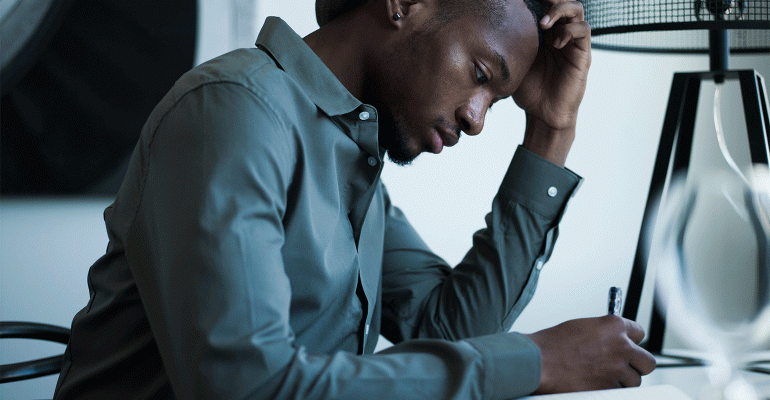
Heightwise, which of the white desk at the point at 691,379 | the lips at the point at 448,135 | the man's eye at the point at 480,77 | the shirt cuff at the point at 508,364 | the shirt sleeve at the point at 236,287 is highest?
the man's eye at the point at 480,77

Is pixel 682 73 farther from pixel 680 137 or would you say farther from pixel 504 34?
pixel 504 34

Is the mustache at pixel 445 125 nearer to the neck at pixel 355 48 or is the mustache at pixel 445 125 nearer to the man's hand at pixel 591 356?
the neck at pixel 355 48

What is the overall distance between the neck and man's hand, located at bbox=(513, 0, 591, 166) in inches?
12.6

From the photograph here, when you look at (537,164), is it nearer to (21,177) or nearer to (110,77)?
(110,77)

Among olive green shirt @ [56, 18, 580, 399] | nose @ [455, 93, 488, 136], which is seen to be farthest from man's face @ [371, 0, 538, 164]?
olive green shirt @ [56, 18, 580, 399]

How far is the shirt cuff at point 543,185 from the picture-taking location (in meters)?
1.04

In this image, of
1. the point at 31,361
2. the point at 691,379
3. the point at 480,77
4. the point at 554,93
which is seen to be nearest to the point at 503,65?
the point at 480,77

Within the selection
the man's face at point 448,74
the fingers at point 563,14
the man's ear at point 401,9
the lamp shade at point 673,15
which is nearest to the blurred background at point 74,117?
the lamp shade at point 673,15

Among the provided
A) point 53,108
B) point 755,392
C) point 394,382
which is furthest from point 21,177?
point 755,392

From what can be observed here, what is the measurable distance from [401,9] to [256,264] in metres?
0.49

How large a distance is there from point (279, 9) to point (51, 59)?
Result: 0.56 m

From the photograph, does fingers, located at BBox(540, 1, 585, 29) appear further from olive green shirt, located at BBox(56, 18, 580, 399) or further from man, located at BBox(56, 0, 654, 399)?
olive green shirt, located at BBox(56, 18, 580, 399)

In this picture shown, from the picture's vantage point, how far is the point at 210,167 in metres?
0.58

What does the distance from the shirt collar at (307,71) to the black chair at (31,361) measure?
0.56 metres
